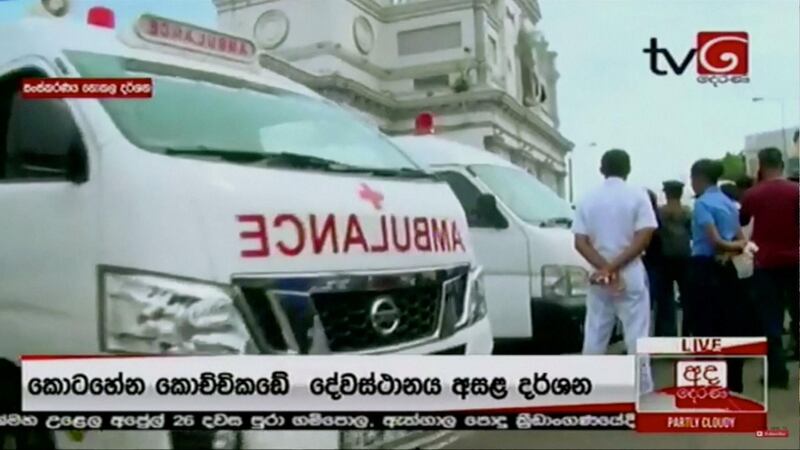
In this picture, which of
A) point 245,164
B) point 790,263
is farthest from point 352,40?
point 790,263

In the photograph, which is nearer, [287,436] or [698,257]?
[287,436]

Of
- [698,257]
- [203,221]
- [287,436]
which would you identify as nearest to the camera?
[203,221]

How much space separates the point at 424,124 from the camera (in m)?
2.40

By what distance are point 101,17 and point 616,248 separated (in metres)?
1.54

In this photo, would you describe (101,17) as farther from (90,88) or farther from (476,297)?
(476,297)

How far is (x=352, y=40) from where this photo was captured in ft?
7.89

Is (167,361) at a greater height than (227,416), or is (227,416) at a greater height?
(167,361)

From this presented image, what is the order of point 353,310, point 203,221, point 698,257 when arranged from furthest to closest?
point 698,257
point 353,310
point 203,221

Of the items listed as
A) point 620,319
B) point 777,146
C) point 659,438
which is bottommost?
point 659,438

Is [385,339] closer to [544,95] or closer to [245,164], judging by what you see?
[245,164]

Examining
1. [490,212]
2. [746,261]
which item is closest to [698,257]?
[746,261]

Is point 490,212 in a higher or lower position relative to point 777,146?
lower

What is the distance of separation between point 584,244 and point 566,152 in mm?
266

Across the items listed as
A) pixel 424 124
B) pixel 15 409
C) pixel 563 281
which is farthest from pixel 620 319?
pixel 15 409
